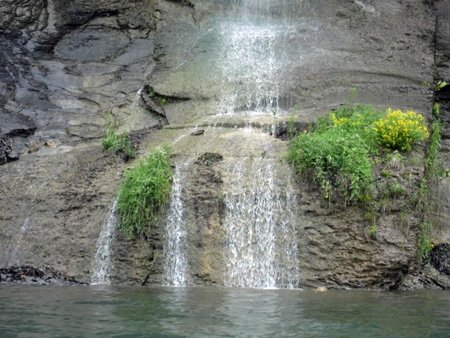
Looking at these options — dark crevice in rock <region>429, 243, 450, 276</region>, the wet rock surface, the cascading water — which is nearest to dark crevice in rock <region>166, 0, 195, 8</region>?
the cascading water

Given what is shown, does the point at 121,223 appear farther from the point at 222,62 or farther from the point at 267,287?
the point at 222,62

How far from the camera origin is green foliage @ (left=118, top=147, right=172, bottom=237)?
29.1 ft

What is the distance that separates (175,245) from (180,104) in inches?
193

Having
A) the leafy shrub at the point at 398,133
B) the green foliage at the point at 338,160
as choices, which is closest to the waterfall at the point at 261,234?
the green foliage at the point at 338,160

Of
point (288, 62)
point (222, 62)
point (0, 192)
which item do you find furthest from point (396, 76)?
point (0, 192)

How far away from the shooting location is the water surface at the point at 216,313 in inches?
183

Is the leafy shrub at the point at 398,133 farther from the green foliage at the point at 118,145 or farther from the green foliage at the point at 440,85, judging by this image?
the green foliage at the point at 118,145

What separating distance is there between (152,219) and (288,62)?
6.08 metres

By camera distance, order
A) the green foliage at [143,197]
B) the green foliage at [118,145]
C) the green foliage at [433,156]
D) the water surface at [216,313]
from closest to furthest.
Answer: the water surface at [216,313], the green foliage at [143,197], the green foliage at [433,156], the green foliage at [118,145]

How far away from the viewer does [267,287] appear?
8.32m

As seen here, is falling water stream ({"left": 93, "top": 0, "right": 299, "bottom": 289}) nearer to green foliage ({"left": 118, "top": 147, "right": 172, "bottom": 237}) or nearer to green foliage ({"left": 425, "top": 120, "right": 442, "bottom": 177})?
green foliage ({"left": 118, "top": 147, "right": 172, "bottom": 237})

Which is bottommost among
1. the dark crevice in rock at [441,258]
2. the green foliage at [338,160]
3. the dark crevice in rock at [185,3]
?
the dark crevice in rock at [441,258]

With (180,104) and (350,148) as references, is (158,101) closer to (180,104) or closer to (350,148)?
(180,104)

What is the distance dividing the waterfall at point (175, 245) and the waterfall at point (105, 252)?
0.98 m
